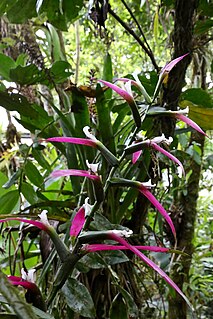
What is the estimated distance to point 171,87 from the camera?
67cm

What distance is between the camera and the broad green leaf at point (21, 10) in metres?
0.80

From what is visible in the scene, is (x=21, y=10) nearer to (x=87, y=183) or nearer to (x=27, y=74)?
(x=27, y=74)

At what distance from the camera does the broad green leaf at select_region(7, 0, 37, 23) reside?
798mm

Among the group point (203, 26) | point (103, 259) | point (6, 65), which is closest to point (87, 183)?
point (103, 259)

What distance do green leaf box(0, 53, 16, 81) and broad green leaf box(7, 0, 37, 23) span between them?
4.0 inches

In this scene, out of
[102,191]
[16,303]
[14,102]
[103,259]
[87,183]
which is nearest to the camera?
[16,303]

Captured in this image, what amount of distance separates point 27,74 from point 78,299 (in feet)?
1.69

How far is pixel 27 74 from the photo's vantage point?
77 cm

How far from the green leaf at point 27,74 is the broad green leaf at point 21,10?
14 centimetres

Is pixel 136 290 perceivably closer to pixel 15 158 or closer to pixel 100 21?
pixel 100 21

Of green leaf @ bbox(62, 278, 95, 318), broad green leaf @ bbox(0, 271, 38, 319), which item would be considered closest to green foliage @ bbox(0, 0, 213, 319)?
green leaf @ bbox(62, 278, 95, 318)

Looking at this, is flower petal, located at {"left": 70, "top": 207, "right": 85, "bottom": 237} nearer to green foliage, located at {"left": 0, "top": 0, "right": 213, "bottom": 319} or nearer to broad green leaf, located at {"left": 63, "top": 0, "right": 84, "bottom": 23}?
green foliage, located at {"left": 0, "top": 0, "right": 213, "bottom": 319}

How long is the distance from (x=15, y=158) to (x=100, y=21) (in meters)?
0.98

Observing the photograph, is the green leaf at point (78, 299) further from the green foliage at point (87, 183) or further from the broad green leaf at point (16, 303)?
the broad green leaf at point (16, 303)
